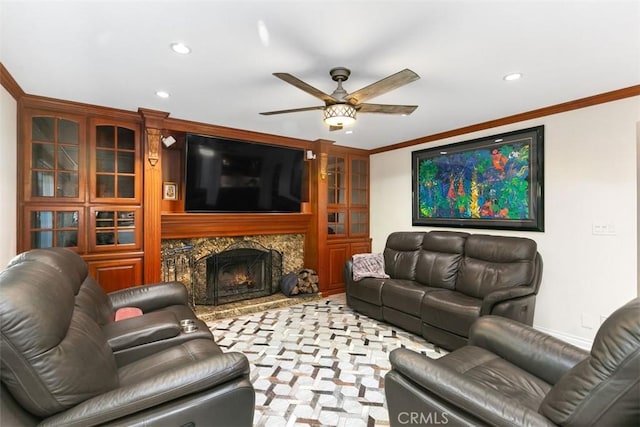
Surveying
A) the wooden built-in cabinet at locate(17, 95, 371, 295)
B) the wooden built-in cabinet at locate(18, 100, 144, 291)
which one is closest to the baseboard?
the wooden built-in cabinet at locate(17, 95, 371, 295)

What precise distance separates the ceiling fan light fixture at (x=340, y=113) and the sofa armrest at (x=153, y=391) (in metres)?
1.65

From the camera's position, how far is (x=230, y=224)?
424 cm

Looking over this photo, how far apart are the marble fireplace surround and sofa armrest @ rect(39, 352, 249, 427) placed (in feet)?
9.47

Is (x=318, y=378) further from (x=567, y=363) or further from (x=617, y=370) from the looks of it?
(x=617, y=370)

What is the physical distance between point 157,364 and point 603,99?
415 cm

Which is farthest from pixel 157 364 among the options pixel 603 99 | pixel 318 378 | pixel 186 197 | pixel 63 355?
pixel 603 99

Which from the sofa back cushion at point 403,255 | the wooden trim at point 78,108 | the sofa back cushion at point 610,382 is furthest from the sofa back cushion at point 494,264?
the wooden trim at point 78,108

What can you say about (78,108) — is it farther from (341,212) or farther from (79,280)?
(341,212)

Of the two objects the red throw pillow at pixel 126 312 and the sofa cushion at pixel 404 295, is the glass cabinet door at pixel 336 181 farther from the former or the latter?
the red throw pillow at pixel 126 312

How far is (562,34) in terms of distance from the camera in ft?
6.22

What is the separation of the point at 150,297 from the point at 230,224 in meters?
1.70

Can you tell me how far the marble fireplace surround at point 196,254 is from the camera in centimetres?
395

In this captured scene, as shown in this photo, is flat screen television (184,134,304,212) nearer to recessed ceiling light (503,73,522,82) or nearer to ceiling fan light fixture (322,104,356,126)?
ceiling fan light fixture (322,104,356,126)

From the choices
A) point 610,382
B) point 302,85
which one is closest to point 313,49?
point 302,85
